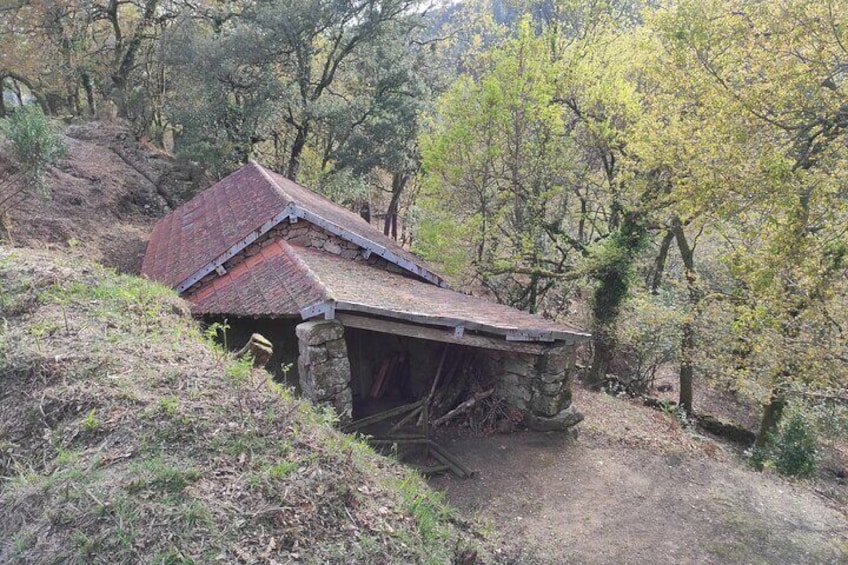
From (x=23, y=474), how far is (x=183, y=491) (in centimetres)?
121

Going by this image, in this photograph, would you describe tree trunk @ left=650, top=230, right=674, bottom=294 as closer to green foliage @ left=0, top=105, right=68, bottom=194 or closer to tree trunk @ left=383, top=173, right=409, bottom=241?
tree trunk @ left=383, top=173, right=409, bottom=241

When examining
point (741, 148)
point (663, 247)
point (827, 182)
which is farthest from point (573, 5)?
point (827, 182)

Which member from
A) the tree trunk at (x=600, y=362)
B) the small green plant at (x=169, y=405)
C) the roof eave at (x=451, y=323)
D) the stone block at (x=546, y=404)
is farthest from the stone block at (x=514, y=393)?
the tree trunk at (x=600, y=362)

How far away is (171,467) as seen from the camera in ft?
11.8

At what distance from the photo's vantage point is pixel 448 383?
366 inches

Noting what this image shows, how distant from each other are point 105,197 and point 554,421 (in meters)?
14.9

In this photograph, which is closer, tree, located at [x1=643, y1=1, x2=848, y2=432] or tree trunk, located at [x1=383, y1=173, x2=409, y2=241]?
tree, located at [x1=643, y1=1, x2=848, y2=432]

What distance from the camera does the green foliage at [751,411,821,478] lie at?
10.8 m

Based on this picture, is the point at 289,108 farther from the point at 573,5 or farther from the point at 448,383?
the point at 448,383

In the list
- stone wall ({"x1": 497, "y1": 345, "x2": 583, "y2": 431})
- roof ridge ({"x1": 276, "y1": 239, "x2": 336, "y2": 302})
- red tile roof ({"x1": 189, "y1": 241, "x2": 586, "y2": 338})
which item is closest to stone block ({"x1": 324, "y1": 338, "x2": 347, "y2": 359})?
red tile roof ({"x1": 189, "y1": 241, "x2": 586, "y2": 338})

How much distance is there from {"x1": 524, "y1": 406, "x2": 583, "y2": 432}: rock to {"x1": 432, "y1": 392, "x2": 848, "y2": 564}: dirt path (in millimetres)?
161

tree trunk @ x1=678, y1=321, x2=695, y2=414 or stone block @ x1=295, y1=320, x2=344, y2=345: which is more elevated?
stone block @ x1=295, y1=320, x2=344, y2=345

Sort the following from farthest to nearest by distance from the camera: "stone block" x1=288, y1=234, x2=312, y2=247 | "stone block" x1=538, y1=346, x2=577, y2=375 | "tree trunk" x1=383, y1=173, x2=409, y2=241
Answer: "tree trunk" x1=383, y1=173, x2=409, y2=241
"stone block" x1=288, y1=234, x2=312, y2=247
"stone block" x1=538, y1=346, x2=577, y2=375

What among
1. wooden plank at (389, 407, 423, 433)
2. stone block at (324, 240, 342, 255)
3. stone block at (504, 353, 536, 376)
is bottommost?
wooden plank at (389, 407, 423, 433)
